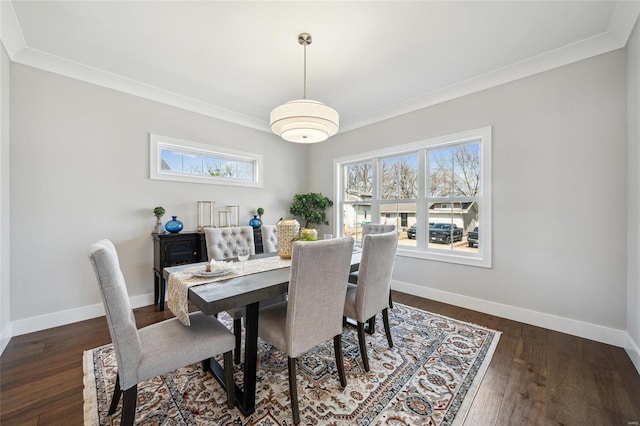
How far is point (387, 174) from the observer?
4055mm

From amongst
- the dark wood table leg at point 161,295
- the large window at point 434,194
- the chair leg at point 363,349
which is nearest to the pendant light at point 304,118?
the chair leg at point 363,349

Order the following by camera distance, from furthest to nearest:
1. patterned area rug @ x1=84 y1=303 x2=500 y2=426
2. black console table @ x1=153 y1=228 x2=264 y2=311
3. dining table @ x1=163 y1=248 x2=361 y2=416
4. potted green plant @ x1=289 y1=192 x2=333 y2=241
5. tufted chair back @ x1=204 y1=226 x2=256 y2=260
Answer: potted green plant @ x1=289 y1=192 x2=333 y2=241, black console table @ x1=153 y1=228 x2=264 y2=311, tufted chair back @ x1=204 y1=226 x2=256 y2=260, patterned area rug @ x1=84 y1=303 x2=500 y2=426, dining table @ x1=163 y1=248 x2=361 y2=416

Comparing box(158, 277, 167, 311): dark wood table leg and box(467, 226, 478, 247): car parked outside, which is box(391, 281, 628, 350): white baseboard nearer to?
box(467, 226, 478, 247): car parked outside

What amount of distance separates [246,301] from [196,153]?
3.04 metres

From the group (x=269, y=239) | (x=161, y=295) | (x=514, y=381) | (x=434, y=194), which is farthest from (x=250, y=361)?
(x=434, y=194)

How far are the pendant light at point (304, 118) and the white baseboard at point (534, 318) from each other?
101 inches

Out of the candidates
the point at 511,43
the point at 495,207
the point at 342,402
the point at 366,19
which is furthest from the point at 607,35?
the point at 342,402

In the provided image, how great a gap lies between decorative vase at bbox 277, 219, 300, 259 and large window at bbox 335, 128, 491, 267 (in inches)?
80.7

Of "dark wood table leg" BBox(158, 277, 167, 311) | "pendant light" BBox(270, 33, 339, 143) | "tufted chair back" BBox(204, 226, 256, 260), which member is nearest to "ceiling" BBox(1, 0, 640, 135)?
"pendant light" BBox(270, 33, 339, 143)

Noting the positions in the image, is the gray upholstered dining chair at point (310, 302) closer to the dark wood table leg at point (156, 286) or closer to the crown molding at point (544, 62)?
the dark wood table leg at point (156, 286)

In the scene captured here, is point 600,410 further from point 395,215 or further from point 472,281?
point 395,215

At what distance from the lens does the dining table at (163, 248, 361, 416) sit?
1354 millimetres

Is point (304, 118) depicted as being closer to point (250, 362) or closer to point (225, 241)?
point (225, 241)

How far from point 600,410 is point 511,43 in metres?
2.93
